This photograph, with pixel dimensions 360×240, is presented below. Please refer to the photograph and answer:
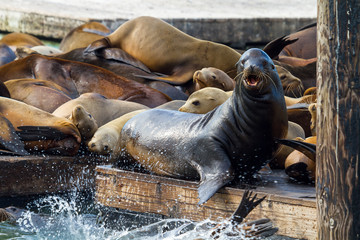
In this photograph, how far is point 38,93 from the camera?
276 inches

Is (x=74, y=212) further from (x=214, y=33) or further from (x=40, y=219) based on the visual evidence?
(x=214, y=33)

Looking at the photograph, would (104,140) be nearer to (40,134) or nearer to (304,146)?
(40,134)

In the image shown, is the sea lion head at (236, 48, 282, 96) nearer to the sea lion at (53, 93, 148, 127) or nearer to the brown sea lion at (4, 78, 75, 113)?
the sea lion at (53, 93, 148, 127)

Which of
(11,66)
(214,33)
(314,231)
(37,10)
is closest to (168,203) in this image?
(314,231)

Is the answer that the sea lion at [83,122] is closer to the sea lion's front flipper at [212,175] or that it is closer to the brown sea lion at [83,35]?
the sea lion's front flipper at [212,175]

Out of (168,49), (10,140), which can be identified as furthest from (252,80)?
(168,49)

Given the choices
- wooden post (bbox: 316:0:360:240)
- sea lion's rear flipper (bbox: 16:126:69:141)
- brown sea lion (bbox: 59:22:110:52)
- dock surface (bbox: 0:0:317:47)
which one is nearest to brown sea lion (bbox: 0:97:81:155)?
sea lion's rear flipper (bbox: 16:126:69:141)

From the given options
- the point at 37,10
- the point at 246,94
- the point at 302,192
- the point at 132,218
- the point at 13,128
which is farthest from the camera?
the point at 37,10

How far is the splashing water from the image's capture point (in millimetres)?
4195

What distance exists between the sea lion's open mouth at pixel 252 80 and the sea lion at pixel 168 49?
138 inches

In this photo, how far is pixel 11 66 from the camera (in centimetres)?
793

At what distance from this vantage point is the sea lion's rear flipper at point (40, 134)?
5.75 m

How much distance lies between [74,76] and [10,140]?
2.31m

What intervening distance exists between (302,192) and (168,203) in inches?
35.8
